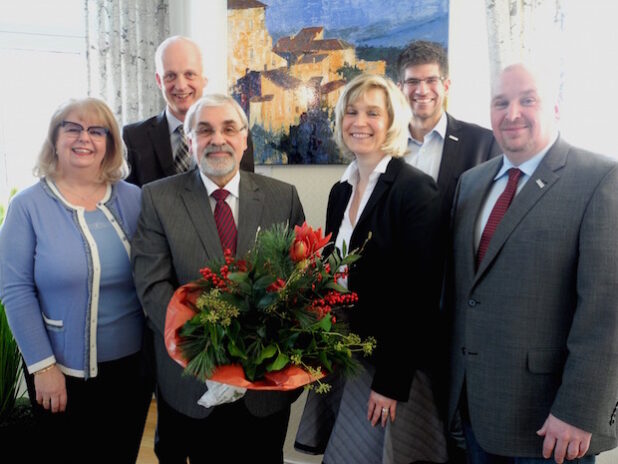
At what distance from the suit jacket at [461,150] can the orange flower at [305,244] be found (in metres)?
1.02

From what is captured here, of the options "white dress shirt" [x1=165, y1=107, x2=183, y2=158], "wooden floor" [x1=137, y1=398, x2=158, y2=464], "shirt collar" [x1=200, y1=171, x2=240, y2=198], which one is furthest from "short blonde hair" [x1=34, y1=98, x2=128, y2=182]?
"wooden floor" [x1=137, y1=398, x2=158, y2=464]

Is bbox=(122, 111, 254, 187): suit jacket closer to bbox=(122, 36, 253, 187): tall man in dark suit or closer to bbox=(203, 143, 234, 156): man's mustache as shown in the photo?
bbox=(122, 36, 253, 187): tall man in dark suit

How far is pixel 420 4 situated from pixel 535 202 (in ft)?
5.73

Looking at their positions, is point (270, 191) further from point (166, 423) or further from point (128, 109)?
point (128, 109)

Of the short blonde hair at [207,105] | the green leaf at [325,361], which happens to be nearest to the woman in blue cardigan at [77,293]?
the short blonde hair at [207,105]

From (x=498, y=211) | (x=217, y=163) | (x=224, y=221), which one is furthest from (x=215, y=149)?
(x=498, y=211)

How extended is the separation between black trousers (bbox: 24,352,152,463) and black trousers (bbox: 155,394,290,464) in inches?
6.3

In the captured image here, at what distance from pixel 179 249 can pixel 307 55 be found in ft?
6.03

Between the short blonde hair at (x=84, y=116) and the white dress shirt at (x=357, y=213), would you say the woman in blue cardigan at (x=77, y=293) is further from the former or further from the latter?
the white dress shirt at (x=357, y=213)

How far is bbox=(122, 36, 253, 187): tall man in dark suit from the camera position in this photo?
100 inches

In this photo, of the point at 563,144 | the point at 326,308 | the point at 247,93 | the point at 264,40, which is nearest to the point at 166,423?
the point at 326,308

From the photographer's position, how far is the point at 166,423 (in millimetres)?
1920

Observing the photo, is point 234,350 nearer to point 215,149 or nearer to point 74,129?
point 215,149

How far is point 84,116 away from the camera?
194 cm
